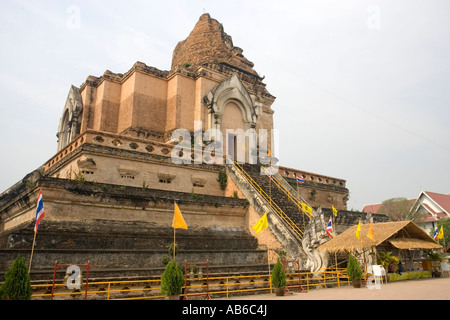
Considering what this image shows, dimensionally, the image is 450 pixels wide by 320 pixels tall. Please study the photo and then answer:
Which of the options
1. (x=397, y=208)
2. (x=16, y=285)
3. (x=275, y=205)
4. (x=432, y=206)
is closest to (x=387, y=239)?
(x=275, y=205)

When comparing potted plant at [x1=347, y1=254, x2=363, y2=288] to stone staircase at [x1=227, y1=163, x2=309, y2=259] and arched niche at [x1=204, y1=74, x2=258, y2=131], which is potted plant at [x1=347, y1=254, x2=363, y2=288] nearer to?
stone staircase at [x1=227, y1=163, x2=309, y2=259]

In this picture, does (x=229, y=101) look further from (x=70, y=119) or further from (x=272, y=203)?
(x=70, y=119)

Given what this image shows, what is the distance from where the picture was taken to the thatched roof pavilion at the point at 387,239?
43.6ft

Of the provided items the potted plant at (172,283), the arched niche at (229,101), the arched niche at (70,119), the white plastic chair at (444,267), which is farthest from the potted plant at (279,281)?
the arched niche at (70,119)

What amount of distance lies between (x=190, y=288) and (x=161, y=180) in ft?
23.8

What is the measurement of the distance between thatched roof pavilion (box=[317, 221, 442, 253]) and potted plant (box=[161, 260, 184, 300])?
6.18 metres

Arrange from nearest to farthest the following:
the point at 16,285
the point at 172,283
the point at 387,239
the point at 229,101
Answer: the point at 16,285 < the point at 172,283 < the point at 387,239 < the point at 229,101

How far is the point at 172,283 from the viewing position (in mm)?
8805

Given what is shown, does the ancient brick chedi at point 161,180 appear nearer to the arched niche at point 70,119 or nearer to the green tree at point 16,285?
the arched niche at point 70,119

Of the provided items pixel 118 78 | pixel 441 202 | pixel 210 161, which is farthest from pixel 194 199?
pixel 441 202

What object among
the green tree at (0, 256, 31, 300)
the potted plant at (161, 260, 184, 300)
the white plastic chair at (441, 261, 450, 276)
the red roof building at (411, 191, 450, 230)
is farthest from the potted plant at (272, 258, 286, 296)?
the red roof building at (411, 191, 450, 230)

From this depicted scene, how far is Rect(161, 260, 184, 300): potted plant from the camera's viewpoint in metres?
8.77

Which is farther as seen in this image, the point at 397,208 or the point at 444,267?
the point at 397,208
